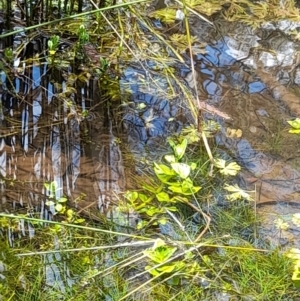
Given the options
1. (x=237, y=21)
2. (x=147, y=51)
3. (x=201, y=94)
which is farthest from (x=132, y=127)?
(x=237, y=21)

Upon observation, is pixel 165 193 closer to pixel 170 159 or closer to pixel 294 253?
pixel 170 159

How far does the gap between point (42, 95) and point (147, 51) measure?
0.62 meters

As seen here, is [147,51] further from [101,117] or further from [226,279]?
[226,279]

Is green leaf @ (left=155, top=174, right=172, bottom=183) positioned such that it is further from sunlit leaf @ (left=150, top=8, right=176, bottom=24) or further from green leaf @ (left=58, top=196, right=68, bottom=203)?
sunlit leaf @ (left=150, top=8, right=176, bottom=24)

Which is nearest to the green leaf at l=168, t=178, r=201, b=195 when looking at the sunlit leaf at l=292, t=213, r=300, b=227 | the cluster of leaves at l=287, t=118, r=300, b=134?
the sunlit leaf at l=292, t=213, r=300, b=227

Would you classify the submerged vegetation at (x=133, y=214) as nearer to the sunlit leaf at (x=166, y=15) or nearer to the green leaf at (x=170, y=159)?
the green leaf at (x=170, y=159)

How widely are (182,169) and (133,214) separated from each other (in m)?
0.24

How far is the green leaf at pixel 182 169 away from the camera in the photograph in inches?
83.0

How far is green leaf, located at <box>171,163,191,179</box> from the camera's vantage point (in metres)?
2.11

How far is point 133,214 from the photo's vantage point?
2080 mm

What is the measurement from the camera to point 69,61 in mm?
2818

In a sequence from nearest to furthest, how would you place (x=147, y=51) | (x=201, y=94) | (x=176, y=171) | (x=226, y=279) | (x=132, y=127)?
(x=226, y=279), (x=176, y=171), (x=132, y=127), (x=201, y=94), (x=147, y=51)

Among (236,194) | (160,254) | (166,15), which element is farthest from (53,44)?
(160,254)

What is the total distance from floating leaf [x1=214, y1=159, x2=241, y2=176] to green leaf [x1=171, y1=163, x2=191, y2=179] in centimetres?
19
